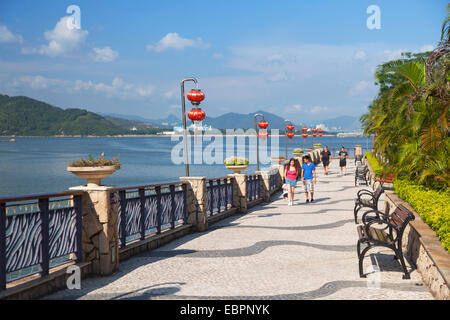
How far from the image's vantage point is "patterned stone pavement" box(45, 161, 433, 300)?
587cm

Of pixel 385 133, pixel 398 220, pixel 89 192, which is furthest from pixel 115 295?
pixel 385 133

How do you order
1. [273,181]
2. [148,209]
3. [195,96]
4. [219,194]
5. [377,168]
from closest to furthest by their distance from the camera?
[148,209], [195,96], [219,194], [273,181], [377,168]

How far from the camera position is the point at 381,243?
258 inches

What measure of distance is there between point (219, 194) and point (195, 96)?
3480 mm

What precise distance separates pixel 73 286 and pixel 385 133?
1297cm

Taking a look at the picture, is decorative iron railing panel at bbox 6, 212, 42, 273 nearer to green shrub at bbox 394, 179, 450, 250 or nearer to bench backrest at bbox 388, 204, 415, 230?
bench backrest at bbox 388, 204, 415, 230

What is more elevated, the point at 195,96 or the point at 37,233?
the point at 195,96

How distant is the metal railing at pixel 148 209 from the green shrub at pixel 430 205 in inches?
205

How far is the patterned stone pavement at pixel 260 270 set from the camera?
5874mm

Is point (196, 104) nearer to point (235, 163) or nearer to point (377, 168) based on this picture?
point (235, 163)

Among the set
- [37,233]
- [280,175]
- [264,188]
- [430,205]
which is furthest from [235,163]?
[37,233]

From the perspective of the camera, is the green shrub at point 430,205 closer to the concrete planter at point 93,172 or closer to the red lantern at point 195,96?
the concrete planter at point 93,172

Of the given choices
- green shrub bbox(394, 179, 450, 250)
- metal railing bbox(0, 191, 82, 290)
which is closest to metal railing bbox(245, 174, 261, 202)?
green shrub bbox(394, 179, 450, 250)

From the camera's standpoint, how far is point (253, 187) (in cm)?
1825
